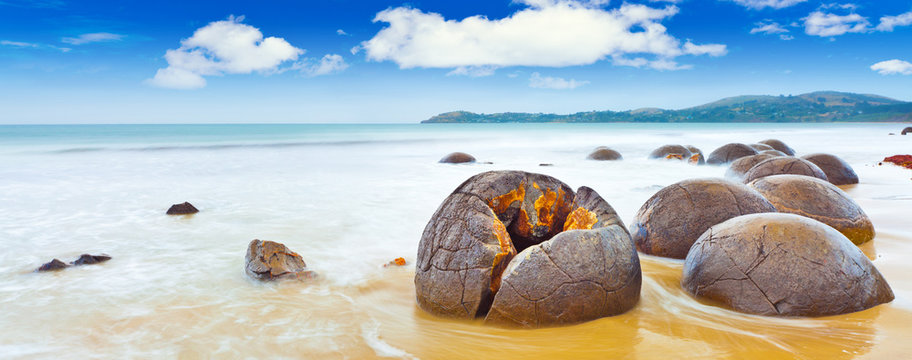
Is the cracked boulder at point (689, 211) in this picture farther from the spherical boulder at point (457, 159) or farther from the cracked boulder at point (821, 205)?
the spherical boulder at point (457, 159)

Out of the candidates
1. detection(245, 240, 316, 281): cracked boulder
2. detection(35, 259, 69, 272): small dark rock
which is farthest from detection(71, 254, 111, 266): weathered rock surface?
detection(245, 240, 316, 281): cracked boulder

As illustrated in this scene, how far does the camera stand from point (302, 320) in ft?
14.4

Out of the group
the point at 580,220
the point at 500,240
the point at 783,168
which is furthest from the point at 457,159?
the point at 500,240

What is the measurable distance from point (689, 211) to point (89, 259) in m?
6.70

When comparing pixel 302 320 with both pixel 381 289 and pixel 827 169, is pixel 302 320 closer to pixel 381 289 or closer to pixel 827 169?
pixel 381 289

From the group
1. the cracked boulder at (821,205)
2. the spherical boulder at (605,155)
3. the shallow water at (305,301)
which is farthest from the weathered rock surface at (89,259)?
the spherical boulder at (605,155)

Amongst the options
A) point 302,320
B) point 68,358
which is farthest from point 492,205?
point 68,358

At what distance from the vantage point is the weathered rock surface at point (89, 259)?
19.8ft

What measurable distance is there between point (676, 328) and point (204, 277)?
466 centimetres

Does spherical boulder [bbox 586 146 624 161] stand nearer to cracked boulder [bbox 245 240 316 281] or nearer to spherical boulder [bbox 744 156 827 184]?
spherical boulder [bbox 744 156 827 184]

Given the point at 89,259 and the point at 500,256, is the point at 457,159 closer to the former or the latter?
the point at 89,259

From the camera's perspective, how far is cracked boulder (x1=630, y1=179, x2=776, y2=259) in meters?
5.38

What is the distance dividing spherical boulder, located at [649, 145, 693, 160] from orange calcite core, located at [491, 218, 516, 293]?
1792 centimetres

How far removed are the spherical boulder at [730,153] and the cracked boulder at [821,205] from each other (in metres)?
11.0
